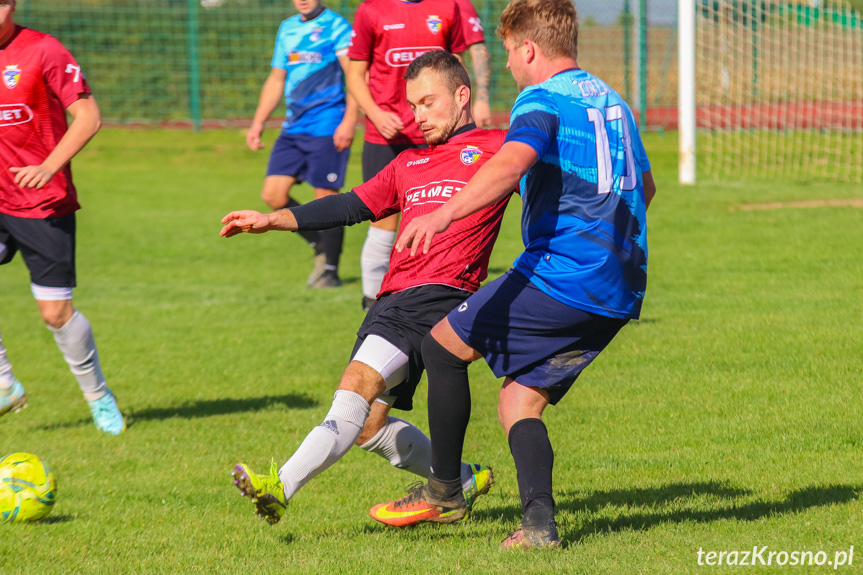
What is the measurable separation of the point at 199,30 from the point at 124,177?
560cm

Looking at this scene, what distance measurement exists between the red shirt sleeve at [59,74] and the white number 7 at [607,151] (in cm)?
313

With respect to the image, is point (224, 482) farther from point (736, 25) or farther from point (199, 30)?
point (199, 30)

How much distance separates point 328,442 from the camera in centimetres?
359

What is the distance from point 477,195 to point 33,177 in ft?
9.72

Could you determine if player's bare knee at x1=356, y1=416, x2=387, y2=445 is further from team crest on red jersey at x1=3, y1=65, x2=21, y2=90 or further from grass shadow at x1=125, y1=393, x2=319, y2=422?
team crest on red jersey at x1=3, y1=65, x2=21, y2=90

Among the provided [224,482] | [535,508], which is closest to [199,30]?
[224,482]

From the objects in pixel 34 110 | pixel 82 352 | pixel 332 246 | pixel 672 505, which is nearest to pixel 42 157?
pixel 34 110

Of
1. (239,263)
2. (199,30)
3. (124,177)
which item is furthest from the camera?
(199,30)

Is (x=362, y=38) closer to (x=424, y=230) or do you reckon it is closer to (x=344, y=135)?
(x=344, y=135)

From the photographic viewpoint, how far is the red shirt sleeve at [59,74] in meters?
5.23

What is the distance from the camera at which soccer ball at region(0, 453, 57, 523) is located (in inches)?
161

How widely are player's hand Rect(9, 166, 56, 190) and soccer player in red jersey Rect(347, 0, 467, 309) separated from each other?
221cm

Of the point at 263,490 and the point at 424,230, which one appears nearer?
the point at 424,230

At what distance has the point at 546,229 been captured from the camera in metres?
3.35
